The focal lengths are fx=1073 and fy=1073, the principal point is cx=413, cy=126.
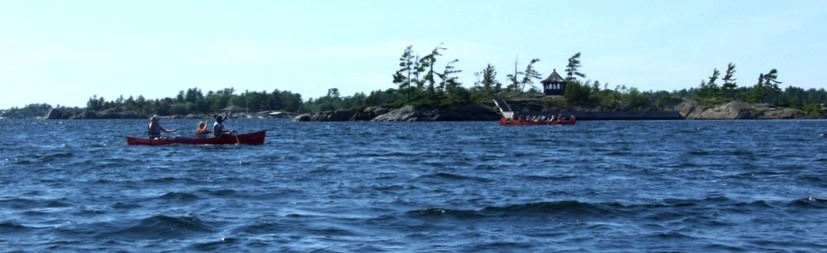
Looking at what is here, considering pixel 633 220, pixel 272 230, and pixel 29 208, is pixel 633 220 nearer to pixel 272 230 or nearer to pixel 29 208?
pixel 272 230

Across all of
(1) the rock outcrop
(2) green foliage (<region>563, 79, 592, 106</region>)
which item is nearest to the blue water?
(1) the rock outcrop

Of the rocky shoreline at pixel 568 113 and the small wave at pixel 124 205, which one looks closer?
the small wave at pixel 124 205

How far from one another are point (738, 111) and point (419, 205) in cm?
14517

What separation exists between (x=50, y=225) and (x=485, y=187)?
12.1 m

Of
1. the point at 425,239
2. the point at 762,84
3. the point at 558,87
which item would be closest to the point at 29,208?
the point at 425,239

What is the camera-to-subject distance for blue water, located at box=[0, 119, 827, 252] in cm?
1873

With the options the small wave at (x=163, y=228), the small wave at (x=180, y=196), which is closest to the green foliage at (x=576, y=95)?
the small wave at (x=180, y=196)

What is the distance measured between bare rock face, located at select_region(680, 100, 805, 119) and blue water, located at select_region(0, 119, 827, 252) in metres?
123

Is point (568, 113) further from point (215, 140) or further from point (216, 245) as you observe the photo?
point (216, 245)

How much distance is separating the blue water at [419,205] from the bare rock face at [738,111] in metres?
123

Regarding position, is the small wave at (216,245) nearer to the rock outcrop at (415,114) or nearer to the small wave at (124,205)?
the small wave at (124,205)

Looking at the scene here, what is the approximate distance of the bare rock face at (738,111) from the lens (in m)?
160

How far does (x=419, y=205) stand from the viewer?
24266 mm

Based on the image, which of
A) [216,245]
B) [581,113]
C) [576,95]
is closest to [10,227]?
[216,245]
